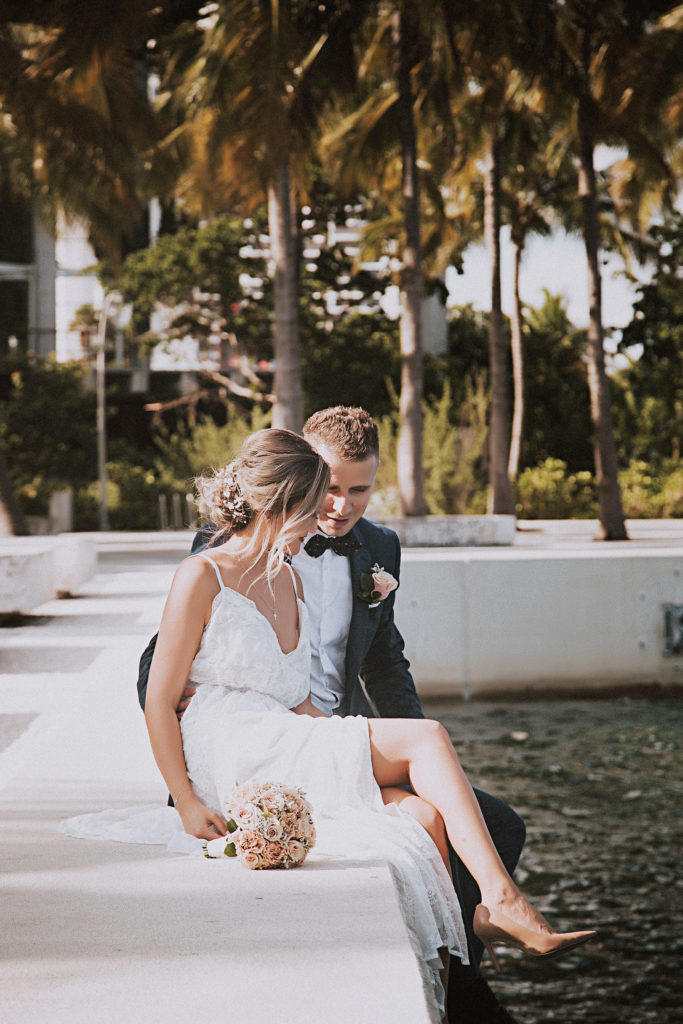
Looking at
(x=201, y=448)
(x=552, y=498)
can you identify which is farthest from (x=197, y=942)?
(x=201, y=448)

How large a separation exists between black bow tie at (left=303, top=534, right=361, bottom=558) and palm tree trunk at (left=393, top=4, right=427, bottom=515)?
13.1m

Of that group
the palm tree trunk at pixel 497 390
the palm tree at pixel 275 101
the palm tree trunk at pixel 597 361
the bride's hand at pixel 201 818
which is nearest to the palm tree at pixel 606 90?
the palm tree trunk at pixel 597 361

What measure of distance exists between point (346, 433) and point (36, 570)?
7129mm

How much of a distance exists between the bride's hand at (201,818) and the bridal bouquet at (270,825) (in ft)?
0.75

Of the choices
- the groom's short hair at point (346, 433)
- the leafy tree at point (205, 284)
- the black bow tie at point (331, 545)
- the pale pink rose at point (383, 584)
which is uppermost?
the leafy tree at point (205, 284)

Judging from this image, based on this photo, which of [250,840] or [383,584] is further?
[383,584]

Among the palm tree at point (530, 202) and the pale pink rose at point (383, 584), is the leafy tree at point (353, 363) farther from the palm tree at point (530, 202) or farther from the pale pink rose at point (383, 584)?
the pale pink rose at point (383, 584)

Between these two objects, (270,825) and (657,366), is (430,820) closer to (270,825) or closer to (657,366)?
(270,825)

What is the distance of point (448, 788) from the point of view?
3.17 m

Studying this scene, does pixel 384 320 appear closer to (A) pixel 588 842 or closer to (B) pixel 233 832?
(A) pixel 588 842

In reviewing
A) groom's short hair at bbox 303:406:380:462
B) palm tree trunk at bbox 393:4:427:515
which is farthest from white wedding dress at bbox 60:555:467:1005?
palm tree trunk at bbox 393:4:427:515

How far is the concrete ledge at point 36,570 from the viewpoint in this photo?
10.1 metres

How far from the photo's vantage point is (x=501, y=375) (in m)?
22.2

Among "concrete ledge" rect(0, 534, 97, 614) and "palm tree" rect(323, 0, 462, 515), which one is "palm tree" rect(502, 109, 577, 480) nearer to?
"palm tree" rect(323, 0, 462, 515)
